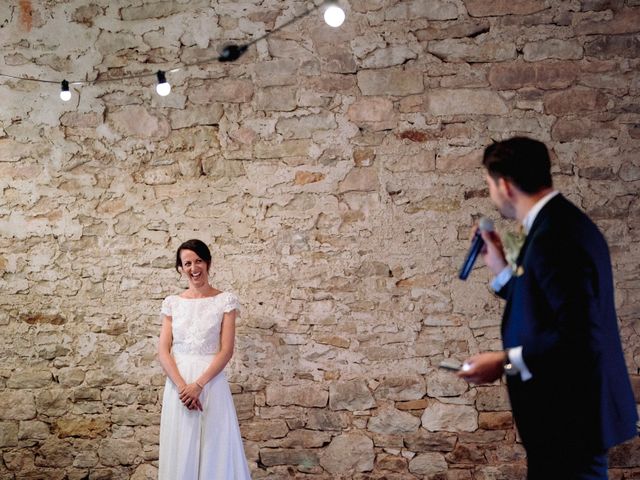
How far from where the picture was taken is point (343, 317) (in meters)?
3.72

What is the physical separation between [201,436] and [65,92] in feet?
7.55

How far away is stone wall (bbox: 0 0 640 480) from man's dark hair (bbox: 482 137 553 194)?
180 centimetres

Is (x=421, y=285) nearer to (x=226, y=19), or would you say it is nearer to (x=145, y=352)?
(x=145, y=352)

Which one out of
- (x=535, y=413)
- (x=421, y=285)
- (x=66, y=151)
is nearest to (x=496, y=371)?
(x=535, y=413)

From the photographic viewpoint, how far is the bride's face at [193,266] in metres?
3.42

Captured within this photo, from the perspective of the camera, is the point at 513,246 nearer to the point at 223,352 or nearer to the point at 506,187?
the point at 506,187

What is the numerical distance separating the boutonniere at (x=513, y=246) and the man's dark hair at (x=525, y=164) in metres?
0.16

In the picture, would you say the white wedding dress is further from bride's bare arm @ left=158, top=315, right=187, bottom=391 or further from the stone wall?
the stone wall

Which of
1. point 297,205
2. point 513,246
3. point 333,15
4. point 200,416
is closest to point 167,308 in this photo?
point 200,416

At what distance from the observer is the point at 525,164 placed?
1869 mm

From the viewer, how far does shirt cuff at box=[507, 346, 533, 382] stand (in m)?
1.77

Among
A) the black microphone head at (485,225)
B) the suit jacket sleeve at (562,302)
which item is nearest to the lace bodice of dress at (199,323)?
the black microphone head at (485,225)

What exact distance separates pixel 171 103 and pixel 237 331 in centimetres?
153

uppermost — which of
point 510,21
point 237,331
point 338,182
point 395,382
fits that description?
point 510,21
